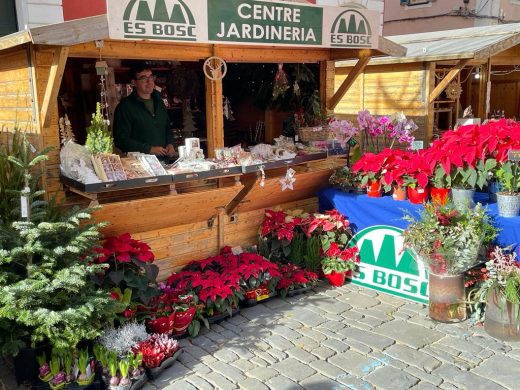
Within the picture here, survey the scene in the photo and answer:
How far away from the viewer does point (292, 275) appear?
→ 602 centimetres

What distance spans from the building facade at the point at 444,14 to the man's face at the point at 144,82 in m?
16.0

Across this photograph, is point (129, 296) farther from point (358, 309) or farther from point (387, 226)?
point (387, 226)

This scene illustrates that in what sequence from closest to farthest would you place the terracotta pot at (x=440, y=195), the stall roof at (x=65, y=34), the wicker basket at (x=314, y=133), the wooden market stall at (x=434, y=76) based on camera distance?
the stall roof at (x=65, y=34) → the terracotta pot at (x=440, y=195) → the wicker basket at (x=314, y=133) → the wooden market stall at (x=434, y=76)

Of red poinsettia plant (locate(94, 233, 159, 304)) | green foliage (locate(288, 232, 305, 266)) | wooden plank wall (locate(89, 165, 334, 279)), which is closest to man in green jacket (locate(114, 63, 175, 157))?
wooden plank wall (locate(89, 165, 334, 279))

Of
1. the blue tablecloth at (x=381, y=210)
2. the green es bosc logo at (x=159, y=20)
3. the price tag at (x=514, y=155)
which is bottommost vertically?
the blue tablecloth at (x=381, y=210)

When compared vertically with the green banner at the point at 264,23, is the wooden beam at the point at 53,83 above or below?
below

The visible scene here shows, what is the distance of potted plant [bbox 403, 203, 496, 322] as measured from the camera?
4.87m

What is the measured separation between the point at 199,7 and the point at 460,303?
3.73 m

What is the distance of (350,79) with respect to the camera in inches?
276

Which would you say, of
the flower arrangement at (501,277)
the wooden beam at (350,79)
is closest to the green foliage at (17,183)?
the flower arrangement at (501,277)

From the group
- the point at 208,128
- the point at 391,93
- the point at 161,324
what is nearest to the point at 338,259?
the point at 208,128

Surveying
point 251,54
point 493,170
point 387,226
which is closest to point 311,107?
point 251,54

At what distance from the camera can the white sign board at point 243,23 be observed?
4379mm

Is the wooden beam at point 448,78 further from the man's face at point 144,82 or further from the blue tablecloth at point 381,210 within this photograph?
the man's face at point 144,82
